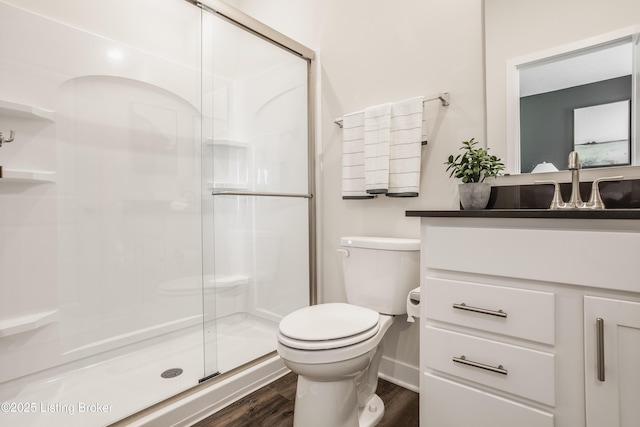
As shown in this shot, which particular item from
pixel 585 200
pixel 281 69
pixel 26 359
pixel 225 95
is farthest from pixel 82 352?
pixel 585 200

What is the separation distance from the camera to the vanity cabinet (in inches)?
30.8

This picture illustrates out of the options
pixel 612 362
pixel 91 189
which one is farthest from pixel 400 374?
pixel 91 189

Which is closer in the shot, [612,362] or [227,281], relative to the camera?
[612,362]

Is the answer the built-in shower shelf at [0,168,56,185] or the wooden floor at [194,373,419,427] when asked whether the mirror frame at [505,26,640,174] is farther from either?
the built-in shower shelf at [0,168,56,185]

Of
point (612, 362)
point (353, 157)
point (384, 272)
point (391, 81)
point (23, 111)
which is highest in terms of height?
point (391, 81)

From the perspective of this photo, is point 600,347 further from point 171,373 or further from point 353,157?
point 171,373

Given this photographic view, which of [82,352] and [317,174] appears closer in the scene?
[82,352]

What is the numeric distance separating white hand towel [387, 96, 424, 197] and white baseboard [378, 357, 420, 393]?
0.90 m

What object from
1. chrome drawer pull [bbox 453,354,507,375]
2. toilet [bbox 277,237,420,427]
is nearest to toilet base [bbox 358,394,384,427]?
toilet [bbox 277,237,420,427]

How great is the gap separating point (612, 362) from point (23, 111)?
7.61 feet

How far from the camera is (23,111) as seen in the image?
1.43 meters

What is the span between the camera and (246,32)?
1.77 m

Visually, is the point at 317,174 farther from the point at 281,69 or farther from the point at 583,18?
the point at 583,18

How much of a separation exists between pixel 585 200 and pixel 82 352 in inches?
97.1
